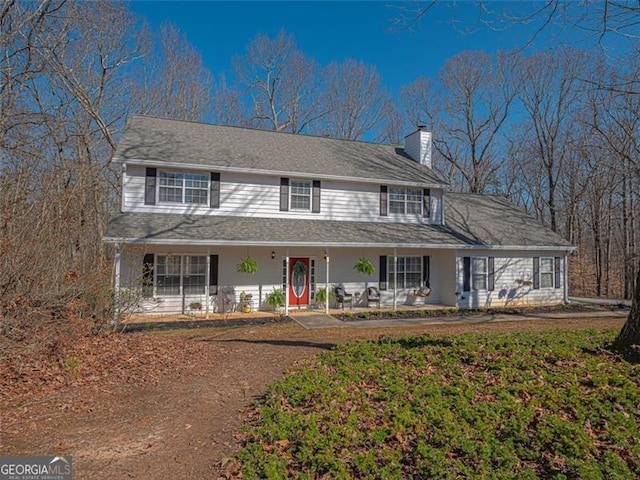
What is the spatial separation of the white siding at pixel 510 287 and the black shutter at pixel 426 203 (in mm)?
2323

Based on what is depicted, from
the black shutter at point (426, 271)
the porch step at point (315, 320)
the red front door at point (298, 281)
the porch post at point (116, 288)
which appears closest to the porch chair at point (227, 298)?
the porch step at point (315, 320)

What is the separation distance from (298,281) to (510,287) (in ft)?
30.8

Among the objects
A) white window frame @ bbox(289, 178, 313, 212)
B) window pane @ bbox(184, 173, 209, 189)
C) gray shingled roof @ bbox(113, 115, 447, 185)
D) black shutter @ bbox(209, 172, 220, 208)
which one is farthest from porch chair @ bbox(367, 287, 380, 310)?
window pane @ bbox(184, 173, 209, 189)

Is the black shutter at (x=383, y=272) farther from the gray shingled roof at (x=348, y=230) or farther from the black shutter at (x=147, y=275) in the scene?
the black shutter at (x=147, y=275)

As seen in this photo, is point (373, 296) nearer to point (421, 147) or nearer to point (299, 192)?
point (299, 192)

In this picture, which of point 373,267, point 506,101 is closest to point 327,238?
point 373,267

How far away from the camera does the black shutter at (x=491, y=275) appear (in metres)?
16.5

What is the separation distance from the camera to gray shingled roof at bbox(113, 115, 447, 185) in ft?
45.6

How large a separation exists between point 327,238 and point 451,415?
9385 mm

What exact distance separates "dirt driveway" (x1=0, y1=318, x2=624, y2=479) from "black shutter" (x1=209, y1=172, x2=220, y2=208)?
22.1 feet

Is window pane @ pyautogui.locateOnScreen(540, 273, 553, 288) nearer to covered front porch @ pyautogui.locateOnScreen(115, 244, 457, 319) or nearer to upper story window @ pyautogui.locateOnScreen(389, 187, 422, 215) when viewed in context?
covered front porch @ pyautogui.locateOnScreen(115, 244, 457, 319)

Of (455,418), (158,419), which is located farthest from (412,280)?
(158,419)

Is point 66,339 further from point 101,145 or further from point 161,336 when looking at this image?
point 101,145

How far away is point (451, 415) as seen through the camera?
462 cm
